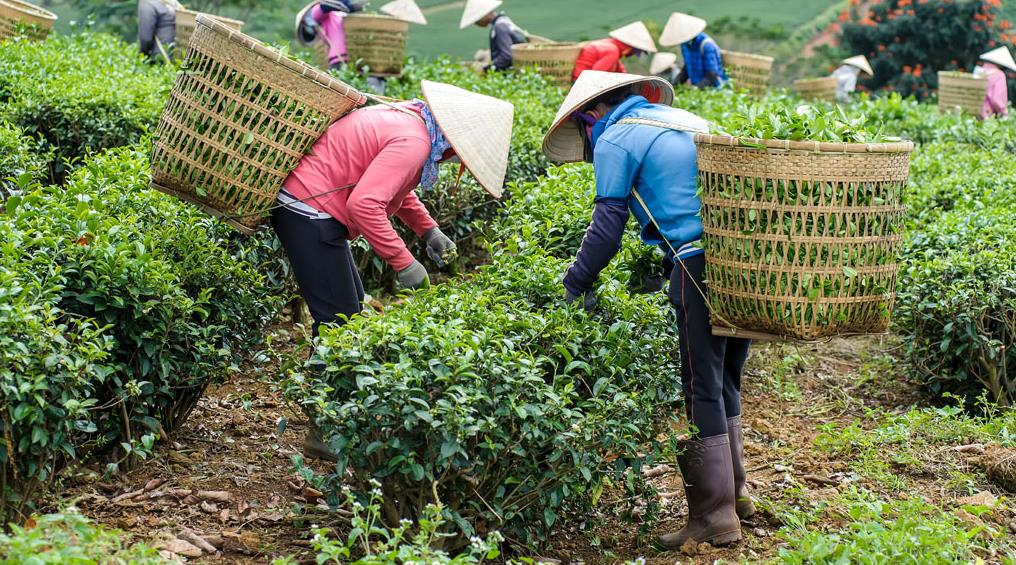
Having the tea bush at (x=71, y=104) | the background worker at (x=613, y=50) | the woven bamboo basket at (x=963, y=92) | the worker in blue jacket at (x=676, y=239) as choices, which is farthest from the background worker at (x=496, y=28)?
the worker in blue jacket at (x=676, y=239)

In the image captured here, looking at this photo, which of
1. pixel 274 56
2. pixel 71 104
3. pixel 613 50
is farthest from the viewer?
pixel 613 50

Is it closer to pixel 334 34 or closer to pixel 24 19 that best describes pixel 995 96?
pixel 334 34

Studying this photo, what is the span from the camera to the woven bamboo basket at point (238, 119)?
371cm

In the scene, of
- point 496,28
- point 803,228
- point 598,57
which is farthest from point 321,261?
point 496,28

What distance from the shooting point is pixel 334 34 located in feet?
32.6

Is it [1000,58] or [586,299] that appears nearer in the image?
[586,299]

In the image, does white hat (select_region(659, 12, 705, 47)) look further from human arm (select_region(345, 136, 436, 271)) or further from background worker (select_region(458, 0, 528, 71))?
human arm (select_region(345, 136, 436, 271))

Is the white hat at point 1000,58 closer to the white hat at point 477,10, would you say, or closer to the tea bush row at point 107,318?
the white hat at point 477,10

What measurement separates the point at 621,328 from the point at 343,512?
1108mm

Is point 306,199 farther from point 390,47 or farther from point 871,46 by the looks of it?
point 871,46

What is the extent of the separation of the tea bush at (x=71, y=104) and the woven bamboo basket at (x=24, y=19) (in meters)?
1.12

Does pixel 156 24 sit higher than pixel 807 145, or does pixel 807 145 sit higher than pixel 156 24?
pixel 807 145

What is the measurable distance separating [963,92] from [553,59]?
4.67m

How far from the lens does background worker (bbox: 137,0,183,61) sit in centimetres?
991
